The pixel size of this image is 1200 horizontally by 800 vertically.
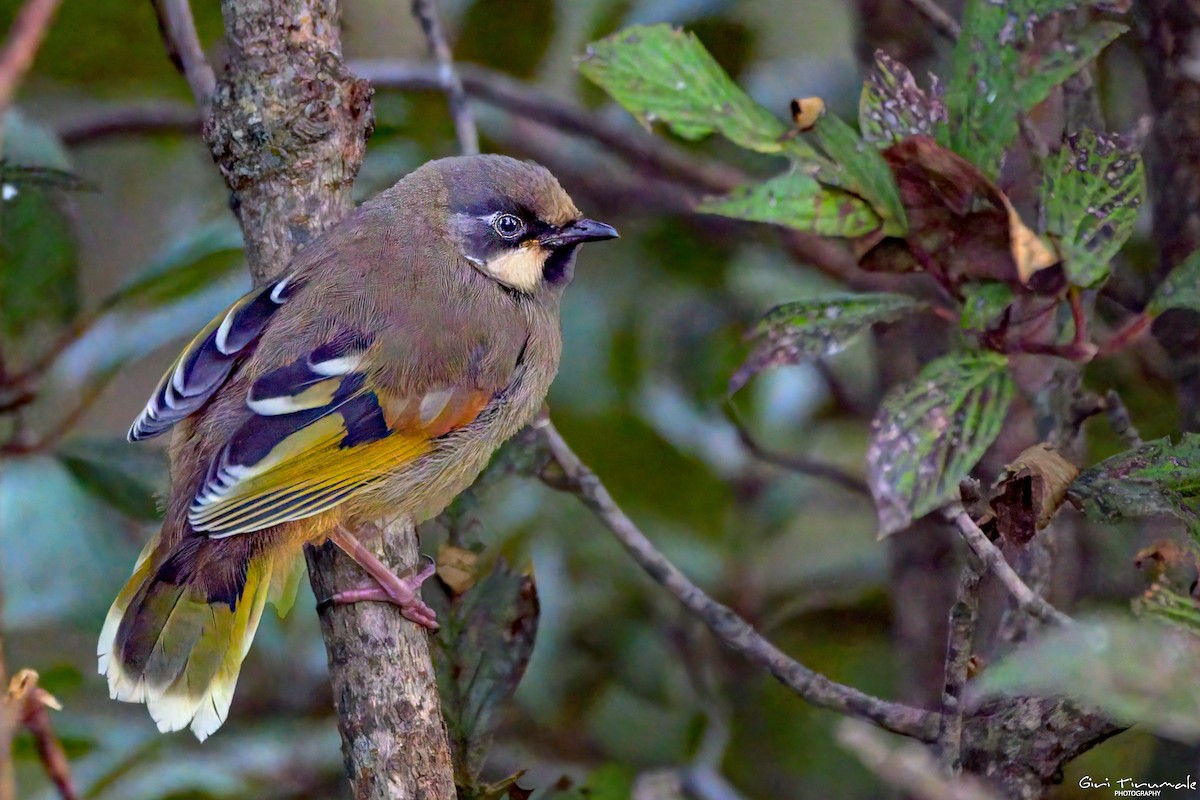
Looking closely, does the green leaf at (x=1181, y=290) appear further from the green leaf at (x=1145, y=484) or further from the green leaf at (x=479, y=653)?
the green leaf at (x=479, y=653)

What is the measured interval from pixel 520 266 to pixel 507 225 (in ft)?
0.38

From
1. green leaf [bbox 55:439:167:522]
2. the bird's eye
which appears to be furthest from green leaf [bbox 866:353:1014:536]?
green leaf [bbox 55:439:167:522]

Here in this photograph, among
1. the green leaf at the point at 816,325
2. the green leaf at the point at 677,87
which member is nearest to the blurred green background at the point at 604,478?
the green leaf at the point at 677,87

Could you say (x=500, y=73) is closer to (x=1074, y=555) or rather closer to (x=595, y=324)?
(x=595, y=324)

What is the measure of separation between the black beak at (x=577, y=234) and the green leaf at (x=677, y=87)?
3.12 feet

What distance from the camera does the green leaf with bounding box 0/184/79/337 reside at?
340 centimetres

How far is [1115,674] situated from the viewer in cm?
119

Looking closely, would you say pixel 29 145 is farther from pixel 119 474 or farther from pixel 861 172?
pixel 861 172

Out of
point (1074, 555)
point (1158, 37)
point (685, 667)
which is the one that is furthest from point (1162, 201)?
point (685, 667)

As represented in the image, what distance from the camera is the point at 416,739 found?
2262 millimetres

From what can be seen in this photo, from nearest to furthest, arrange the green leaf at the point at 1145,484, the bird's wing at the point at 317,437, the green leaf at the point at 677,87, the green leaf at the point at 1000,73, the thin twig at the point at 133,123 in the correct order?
1. the green leaf at the point at 1145,484
2. the green leaf at the point at 1000,73
3. the green leaf at the point at 677,87
4. the bird's wing at the point at 317,437
5. the thin twig at the point at 133,123

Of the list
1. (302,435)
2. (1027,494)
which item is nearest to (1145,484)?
(1027,494)

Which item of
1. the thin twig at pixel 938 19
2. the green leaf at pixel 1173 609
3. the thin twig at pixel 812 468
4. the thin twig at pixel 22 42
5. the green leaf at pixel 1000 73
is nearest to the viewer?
the thin twig at pixel 22 42

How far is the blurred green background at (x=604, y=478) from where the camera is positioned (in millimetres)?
3293
